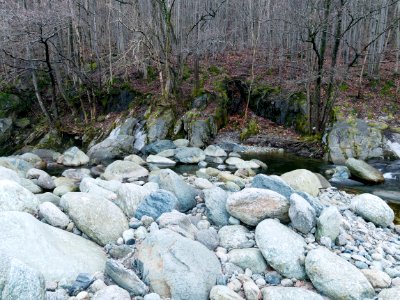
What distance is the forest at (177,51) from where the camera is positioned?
12.8 meters

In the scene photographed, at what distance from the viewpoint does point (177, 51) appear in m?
17.4

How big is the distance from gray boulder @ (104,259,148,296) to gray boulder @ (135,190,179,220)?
1.43 metres

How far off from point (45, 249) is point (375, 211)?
476cm

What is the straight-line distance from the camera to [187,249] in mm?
3930

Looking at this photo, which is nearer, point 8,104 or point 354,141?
point 354,141

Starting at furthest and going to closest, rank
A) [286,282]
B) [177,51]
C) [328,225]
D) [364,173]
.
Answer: [177,51]
[364,173]
[328,225]
[286,282]

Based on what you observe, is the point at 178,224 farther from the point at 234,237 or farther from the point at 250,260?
the point at 250,260

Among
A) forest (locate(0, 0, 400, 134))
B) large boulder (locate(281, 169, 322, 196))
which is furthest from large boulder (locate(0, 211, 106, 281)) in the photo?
forest (locate(0, 0, 400, 134))

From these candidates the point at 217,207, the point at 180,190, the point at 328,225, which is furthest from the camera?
the point at 180,190

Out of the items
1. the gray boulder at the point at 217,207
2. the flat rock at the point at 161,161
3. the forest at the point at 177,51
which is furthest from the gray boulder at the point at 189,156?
the gray boulder at the point at 217,207

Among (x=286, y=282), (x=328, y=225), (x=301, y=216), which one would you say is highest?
(x=301, y=216)

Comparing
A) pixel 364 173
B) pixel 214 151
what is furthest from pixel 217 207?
pixel 214 151

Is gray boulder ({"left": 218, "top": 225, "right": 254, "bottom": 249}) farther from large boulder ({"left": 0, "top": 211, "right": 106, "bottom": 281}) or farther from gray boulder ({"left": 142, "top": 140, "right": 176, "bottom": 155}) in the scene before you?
gray boulder ({"left": 142, "top": 140, "right": 176, "bottom": 155})

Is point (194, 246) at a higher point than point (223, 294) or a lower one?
higher
